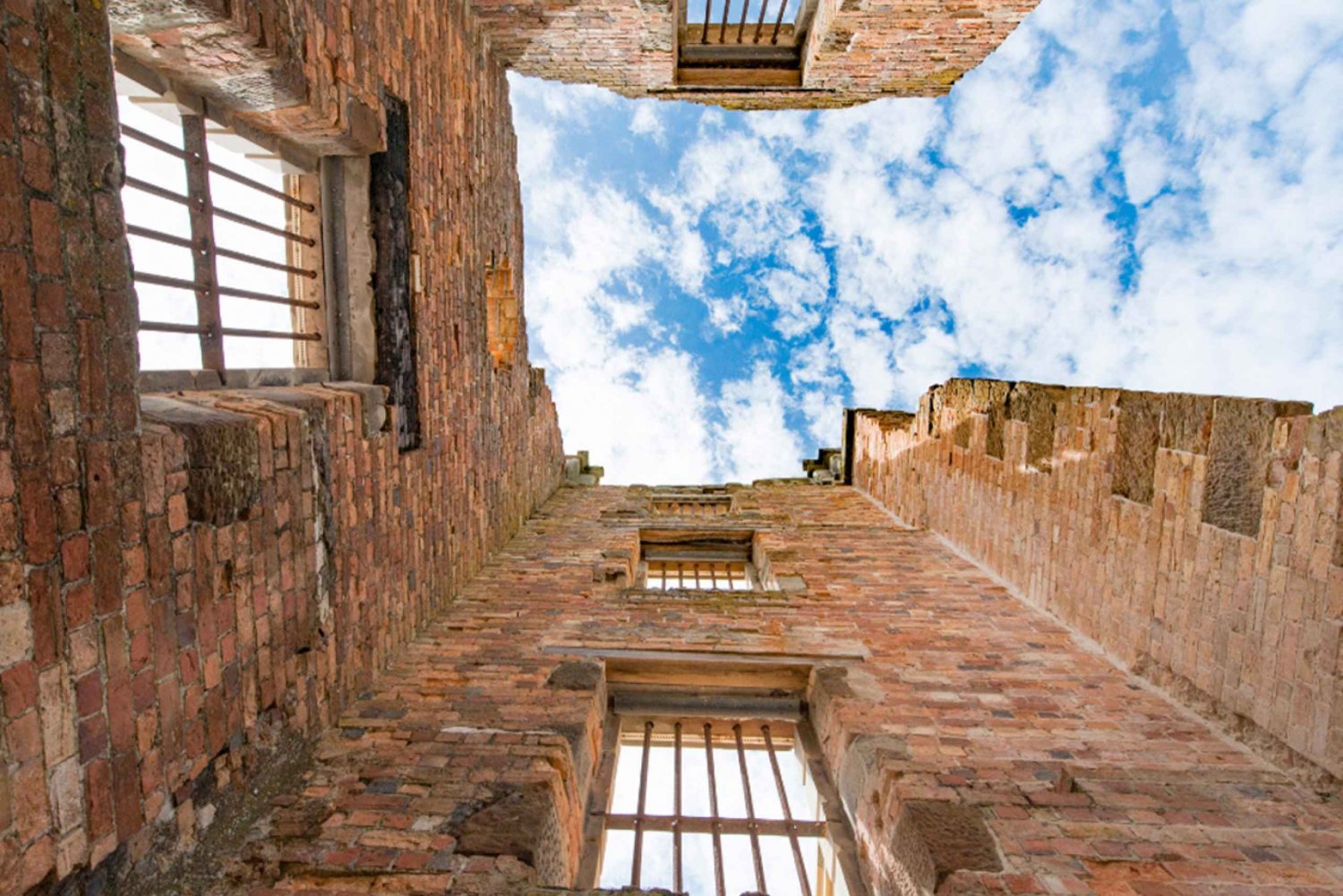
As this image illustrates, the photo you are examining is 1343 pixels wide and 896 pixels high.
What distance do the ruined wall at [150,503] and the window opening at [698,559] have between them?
160 inches

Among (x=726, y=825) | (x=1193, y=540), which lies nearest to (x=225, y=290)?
(x=726, y=825)

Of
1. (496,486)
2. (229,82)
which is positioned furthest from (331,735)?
(496,486)

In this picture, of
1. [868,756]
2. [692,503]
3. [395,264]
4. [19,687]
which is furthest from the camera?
[692,503]

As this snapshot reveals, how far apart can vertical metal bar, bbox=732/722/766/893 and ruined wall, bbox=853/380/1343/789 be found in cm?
270

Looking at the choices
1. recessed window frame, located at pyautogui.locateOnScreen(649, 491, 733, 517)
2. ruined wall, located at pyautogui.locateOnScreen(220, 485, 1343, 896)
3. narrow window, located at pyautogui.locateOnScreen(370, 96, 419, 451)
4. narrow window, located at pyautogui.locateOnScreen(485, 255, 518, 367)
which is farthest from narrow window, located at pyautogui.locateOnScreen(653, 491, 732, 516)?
narrow window, located at pyautogui.locateOnScreen(370, 96, 419, 451)

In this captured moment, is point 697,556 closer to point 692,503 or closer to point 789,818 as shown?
point 692,503

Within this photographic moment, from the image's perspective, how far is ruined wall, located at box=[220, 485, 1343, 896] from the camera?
113 inches

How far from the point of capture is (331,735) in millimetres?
3807

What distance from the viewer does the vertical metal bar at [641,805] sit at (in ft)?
11.5

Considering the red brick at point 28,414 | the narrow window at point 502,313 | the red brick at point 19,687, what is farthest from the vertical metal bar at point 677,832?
the narrow window at point 502,313

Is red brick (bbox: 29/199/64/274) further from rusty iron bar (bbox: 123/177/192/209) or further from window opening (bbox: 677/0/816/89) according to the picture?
window opening (bbox: 677/0/816/89)

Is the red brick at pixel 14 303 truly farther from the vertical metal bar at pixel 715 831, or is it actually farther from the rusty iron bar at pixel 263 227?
the vertical metal bar at pixel 715 831

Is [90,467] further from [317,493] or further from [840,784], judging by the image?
[840,784]

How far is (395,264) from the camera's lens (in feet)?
15.5
